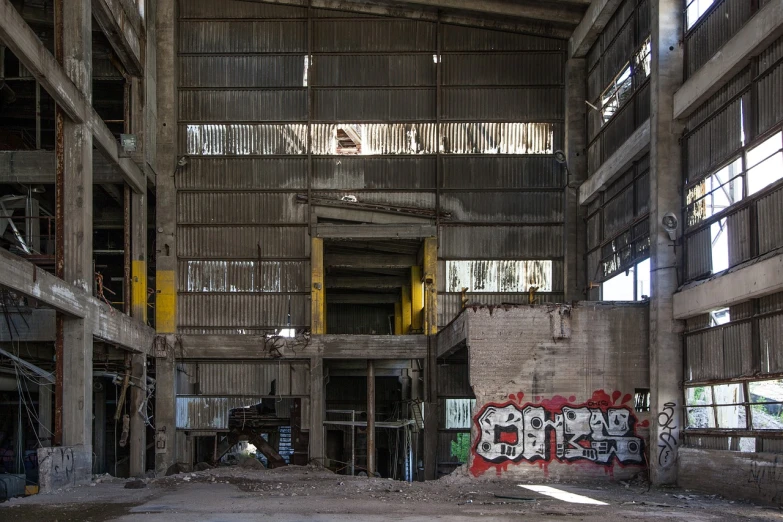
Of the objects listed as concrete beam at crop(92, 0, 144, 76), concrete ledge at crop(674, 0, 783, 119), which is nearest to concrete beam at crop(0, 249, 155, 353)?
concrete beam at crop(92, 0, 144, 76)

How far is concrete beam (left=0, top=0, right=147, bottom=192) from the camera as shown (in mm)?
19219

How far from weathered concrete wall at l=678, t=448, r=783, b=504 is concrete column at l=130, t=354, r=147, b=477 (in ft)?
61.2

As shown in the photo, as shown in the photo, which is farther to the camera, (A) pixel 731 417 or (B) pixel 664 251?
(B) pixel 664 251

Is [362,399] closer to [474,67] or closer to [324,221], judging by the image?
[324,221]

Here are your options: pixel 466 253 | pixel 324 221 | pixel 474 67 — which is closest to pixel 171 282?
pixel 324 221

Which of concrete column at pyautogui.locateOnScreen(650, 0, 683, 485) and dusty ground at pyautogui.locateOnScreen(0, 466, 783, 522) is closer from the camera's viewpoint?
dusty ground at pyautogui.locateOnScreen(0, 466, 783, 522)

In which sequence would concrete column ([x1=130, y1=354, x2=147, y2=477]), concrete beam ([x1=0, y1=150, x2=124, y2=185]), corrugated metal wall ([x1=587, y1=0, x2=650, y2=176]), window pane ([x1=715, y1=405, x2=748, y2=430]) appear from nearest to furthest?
window pane ([x1=715, y1=405, x2=748, y2=430]) → concrete beam ([x1=0, y1=150, x2=124, y2=185]) → corrugated metal wall ([x1=587, y1=0, x2=650, y2=176]) → concrete column ([x1=130, y1=354, x2=147, y2=477])

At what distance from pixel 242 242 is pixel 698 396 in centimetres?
1832

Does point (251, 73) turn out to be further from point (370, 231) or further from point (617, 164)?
point (617, 164)

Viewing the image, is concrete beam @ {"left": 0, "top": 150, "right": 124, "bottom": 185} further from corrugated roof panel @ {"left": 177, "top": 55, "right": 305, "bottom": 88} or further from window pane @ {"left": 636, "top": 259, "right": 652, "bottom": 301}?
window pane @ {"left": 636, "top": 259, "right": 652, "bottom": 301}

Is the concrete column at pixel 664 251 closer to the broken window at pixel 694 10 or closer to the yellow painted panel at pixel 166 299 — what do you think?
the broken window at pixel 694 10

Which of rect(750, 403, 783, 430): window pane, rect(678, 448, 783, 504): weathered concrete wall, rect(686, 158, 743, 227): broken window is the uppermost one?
rect(686, 158, 743, 227): broken window

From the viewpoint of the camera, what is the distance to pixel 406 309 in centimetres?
3819

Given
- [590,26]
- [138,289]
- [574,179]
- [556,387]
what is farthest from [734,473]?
[138,289]
